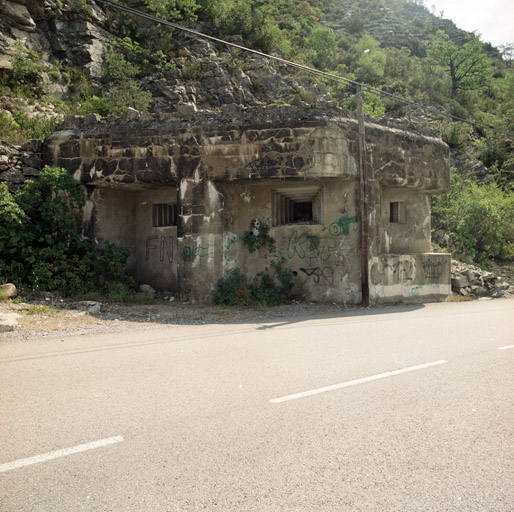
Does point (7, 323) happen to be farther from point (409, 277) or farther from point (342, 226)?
point (409, 277)

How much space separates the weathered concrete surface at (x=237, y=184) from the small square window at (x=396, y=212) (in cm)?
112

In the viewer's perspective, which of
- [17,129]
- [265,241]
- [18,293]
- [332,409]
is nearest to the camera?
[332,409]

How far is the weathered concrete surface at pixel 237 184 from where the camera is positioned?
11.8m

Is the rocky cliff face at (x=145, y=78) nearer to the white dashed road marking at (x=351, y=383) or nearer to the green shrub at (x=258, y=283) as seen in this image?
the green shrub at (x=258, y=283)

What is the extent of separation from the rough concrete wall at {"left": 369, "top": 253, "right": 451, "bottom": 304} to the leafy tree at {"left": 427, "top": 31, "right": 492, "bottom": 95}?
131ft

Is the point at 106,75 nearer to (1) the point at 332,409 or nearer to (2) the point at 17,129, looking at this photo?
(2) the point at 17,129

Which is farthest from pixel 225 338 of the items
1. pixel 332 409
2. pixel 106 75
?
pixel 106 75

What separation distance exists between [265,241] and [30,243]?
6.15 meters

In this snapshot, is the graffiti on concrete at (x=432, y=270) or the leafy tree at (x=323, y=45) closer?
the graffiti on concrete at (x=432, y=270)

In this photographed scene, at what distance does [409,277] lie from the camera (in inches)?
537

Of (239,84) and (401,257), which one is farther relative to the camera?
(239,84)

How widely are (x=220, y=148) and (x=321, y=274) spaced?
424 centimetres

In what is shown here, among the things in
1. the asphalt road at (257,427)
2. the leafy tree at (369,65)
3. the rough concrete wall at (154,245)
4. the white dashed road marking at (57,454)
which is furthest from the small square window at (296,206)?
the leafy tree at (369,65)

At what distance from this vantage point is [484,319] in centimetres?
967
